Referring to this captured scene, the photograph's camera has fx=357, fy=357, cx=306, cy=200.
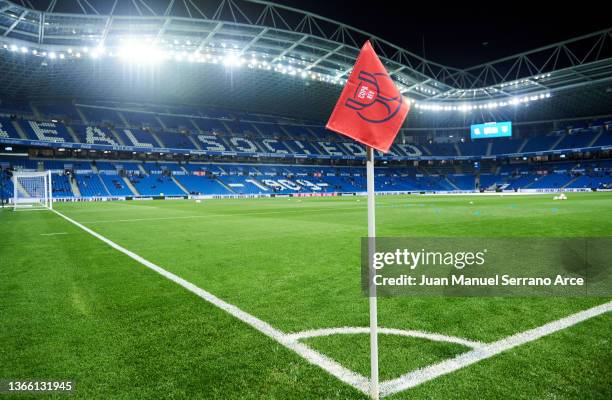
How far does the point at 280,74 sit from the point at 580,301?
47170 millimetres

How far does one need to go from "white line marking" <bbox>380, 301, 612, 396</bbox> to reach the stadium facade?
107 feet

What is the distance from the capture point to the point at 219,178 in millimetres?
62281

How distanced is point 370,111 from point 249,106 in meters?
66.5

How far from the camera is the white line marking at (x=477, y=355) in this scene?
8.41ft

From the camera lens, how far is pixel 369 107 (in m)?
2.72

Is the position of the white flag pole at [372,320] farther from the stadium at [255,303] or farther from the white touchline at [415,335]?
the white touchline at [415,335]

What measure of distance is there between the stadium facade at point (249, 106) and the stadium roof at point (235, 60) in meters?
0.22

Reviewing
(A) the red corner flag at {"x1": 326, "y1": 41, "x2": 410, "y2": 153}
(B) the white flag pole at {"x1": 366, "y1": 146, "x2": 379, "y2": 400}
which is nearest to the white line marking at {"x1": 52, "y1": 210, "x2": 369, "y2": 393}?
(B) the white flag pole at {"x1": 366, "y1": 146, "x2": 379, "y2": 400}

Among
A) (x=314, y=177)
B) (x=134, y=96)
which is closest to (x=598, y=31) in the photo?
(x=314, y=177)

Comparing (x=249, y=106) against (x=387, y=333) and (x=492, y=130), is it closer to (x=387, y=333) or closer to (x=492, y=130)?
(x=492, y=130)

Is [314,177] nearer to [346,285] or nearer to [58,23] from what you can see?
[58,23]

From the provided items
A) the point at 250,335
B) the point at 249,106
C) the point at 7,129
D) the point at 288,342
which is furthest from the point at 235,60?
the point at 288,342

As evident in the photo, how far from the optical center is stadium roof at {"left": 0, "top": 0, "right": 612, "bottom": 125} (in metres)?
31.5

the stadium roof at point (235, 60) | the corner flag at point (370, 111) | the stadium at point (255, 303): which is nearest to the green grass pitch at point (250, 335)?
the stadium at point (255, 303)
